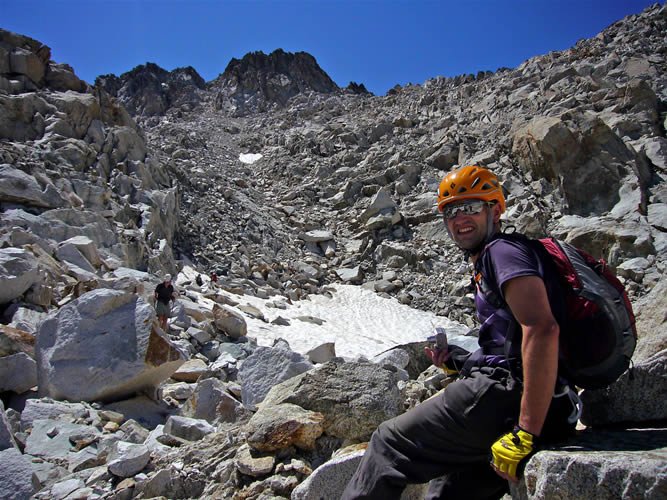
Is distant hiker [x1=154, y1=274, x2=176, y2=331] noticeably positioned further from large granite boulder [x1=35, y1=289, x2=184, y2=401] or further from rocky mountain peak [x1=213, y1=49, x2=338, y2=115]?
rocky mountain peak [x1=213, y1=49, x2=338, y2=115]

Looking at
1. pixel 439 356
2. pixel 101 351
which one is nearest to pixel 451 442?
pixel 439 356

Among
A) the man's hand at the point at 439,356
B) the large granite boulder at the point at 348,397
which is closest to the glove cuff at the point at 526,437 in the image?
the man's hand at the point at 439,356

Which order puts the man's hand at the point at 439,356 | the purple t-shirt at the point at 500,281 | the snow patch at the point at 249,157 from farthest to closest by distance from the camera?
1. the snow patch at the point at 249,157
2. the man's hand at the point at 439,356
3. the purple t-shirt at the point at 500,281

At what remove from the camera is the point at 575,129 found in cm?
2320

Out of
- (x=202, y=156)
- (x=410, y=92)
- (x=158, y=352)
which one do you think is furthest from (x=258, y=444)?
(x=410, y=92)

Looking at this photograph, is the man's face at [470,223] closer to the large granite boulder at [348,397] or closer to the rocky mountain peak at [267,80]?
the large granite boulder at [348,397]

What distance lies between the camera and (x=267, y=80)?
3091 inches

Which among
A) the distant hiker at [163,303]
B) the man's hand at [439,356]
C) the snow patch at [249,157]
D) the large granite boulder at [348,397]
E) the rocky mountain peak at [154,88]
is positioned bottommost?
the large granite boulder at [348,397]

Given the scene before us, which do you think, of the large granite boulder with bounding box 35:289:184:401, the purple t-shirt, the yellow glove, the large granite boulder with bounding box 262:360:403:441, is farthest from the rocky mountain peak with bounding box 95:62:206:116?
the yellow glove

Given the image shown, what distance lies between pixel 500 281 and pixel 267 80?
8347 centimetres

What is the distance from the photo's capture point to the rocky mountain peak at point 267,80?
2911 inches

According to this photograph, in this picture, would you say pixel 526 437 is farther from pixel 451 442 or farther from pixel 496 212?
pixel 496 212

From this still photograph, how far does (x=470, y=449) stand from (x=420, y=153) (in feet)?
103

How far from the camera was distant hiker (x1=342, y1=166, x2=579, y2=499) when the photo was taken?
A: 183 centimetres
